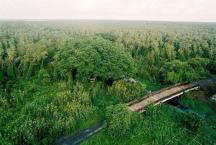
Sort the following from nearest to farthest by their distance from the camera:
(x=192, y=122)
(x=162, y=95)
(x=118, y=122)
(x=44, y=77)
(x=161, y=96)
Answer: (x=118, y=122) < (x=192, y=122) < (x=161, y=96) < (x=162, y=95) < (x=44, y=77)

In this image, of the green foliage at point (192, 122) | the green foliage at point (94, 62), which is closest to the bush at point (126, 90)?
the green foliage at point (94, 62)

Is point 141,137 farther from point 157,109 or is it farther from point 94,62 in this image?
point 94,62

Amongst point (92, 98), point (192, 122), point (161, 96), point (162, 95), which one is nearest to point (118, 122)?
point (92, 98)

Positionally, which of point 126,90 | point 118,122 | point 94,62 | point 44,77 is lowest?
point 118,122

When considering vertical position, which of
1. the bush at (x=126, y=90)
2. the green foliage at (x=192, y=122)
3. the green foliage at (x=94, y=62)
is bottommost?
the green foliage at (x=192, y=122)

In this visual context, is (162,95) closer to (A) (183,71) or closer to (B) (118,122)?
(A) (183,71)

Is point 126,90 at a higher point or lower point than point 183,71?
lower

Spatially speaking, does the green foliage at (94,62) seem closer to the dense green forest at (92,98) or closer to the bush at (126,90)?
Result: the dense green forest at (92,98)

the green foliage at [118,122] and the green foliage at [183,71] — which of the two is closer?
the green foliage at [118,122]
